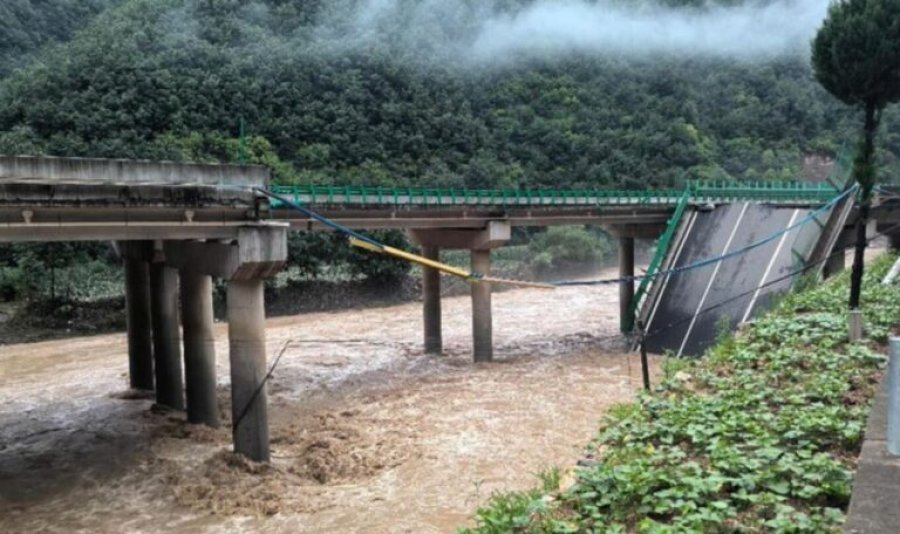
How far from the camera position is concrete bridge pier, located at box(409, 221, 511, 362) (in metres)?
25.3

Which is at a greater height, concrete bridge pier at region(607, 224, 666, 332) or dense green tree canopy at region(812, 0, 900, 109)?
dense green tree canopy at region(812, 0, 900, 109)

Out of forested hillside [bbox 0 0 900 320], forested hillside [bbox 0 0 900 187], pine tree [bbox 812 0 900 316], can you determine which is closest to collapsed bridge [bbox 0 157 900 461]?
pine tree [bbox 812 0 900 316]

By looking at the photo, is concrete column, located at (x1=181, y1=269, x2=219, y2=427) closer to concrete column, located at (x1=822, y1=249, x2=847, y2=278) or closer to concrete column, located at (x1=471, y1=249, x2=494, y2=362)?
concrete column, located at (x1=471, y1=249, x2=494, y2=362)

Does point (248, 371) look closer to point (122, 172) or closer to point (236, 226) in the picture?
point (236, 226)

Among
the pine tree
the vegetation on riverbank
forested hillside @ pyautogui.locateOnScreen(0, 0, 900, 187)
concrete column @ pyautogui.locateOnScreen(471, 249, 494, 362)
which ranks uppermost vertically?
forested hillside @ pyautogui.locateOnScreen(0, 0, 900, 187)

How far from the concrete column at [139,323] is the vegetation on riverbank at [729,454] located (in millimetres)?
16162

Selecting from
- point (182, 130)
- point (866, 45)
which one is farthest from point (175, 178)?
point (182, 130)

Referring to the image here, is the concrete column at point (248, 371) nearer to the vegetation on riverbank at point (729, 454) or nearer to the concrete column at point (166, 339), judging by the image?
the concrete column at point (166, 339)

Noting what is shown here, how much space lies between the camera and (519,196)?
26.7 meters

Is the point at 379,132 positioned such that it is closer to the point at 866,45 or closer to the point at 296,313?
the point at 296,313

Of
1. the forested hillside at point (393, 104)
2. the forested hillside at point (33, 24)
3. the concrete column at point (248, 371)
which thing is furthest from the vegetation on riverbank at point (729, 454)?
the forested hillside at point (33, 24)

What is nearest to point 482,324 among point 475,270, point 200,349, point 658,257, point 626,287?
point 475,270

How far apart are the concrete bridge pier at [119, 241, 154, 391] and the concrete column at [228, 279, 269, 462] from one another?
22.1 ft

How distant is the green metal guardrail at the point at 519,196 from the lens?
21656 mm
